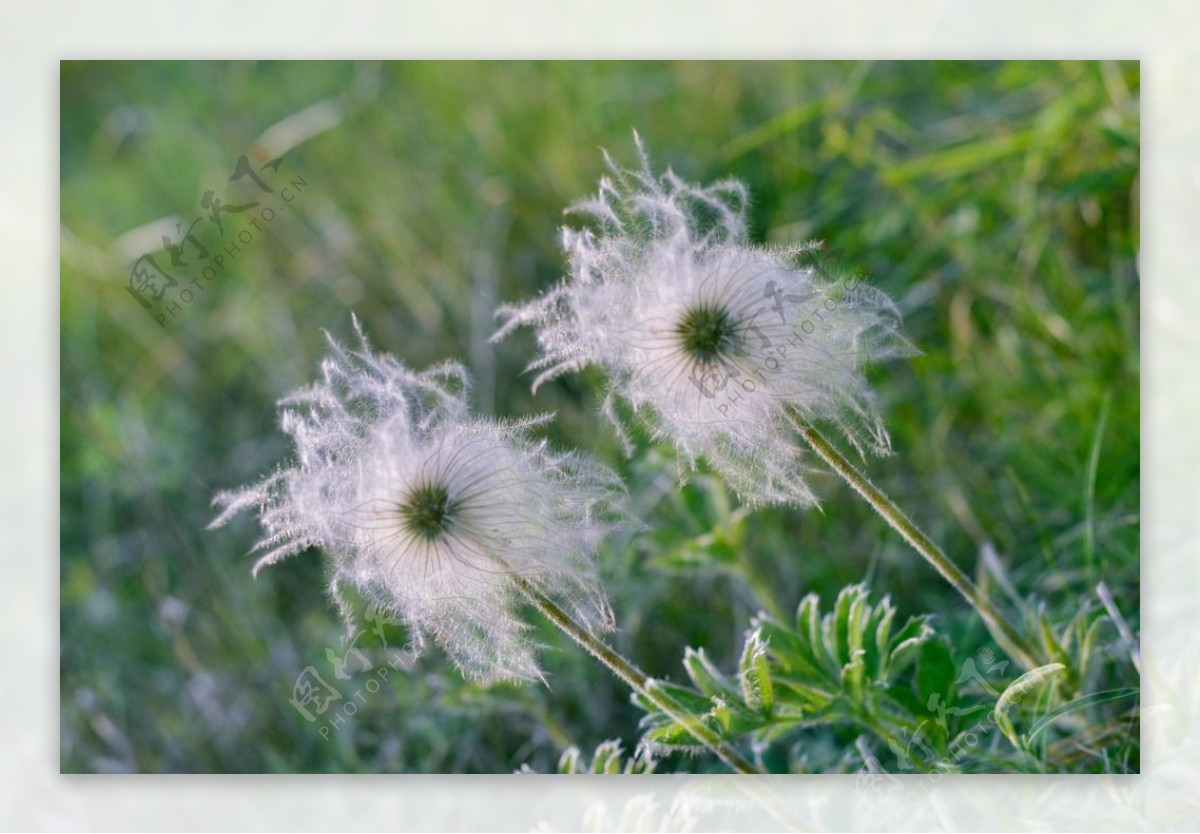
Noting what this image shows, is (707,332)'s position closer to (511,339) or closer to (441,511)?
(441,511)

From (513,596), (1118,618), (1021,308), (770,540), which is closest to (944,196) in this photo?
(1021,308)

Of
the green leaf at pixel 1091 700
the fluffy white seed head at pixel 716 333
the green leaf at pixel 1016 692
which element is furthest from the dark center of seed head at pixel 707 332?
the green leaf at pixel 1091 700

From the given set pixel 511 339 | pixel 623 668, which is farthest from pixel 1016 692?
pixel 511 339

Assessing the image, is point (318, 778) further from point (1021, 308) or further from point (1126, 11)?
point (1126, 11)

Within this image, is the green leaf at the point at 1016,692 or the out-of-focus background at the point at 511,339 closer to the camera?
the green leaf at the point at 1016,692

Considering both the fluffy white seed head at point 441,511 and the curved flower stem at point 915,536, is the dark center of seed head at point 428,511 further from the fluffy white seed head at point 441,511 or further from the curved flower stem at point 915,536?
the curved flower stem at point 915,536

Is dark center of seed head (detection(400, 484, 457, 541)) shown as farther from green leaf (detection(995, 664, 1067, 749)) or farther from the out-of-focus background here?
green leaf (detection(995, 664, 1067, 749))

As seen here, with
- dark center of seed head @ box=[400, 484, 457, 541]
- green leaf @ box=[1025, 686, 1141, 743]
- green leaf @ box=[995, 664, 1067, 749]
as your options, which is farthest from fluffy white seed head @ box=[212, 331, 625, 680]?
green leaf @ box=[1025, 686, 1141, 743]
